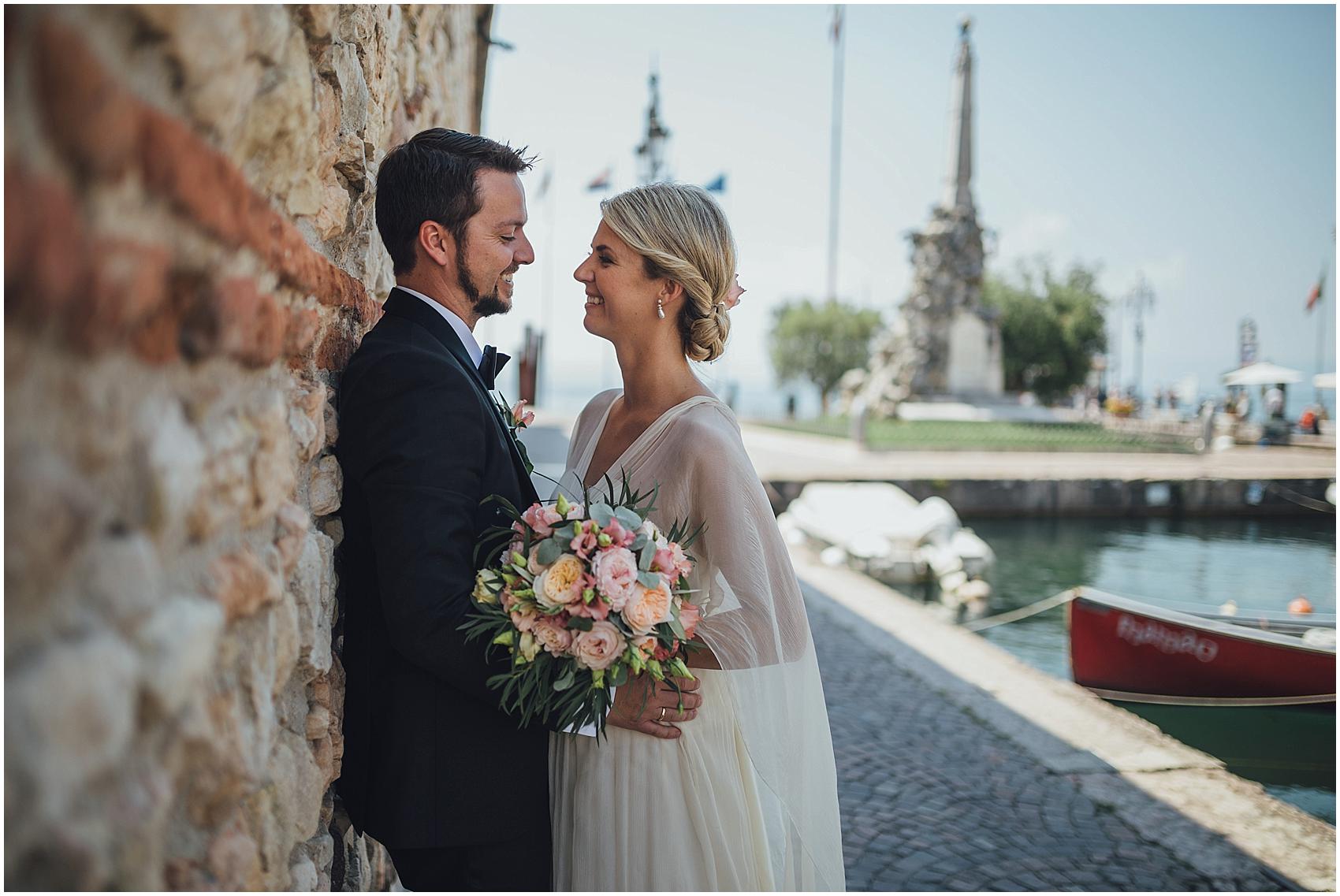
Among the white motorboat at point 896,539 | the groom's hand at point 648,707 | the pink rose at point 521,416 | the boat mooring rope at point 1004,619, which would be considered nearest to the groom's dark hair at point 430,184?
the pink rose at point 521,416

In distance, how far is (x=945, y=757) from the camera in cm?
531

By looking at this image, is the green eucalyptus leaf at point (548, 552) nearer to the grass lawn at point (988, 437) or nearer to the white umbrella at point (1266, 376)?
the grass lawn at point (988, 437)

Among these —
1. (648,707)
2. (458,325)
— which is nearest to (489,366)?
(458,325)

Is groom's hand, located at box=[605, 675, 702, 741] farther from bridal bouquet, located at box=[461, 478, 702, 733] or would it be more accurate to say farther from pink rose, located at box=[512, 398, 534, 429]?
pink rose, located at box=[512, 398, 534, 429]

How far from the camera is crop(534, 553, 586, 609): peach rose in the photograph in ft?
6.32

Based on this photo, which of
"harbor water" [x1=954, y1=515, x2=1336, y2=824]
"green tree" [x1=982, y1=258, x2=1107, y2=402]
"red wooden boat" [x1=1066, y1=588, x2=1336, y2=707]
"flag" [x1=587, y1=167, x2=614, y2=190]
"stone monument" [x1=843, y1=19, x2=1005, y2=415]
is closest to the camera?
"red wooden boat" [x1=1066, y1=588, x2=1336, y2=707]

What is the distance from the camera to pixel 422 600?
1950 millimetres

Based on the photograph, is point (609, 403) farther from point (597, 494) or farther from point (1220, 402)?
point (1220, 402)

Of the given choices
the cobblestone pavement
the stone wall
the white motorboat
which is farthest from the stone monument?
the stone wall

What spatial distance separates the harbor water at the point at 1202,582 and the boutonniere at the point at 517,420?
693 cm

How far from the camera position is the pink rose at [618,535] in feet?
6.64

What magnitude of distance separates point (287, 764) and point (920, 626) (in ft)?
23.5

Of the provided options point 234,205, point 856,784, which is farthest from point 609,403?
point 856,784

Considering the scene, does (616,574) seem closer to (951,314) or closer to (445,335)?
(445,335)
